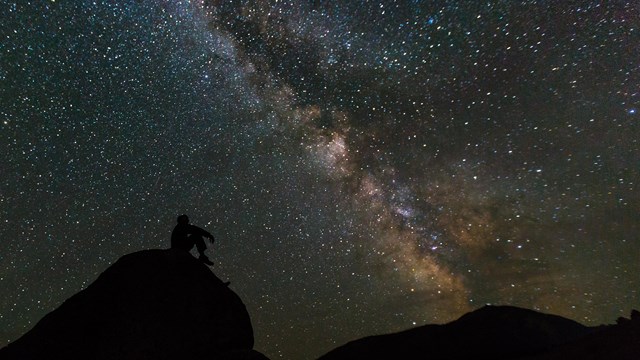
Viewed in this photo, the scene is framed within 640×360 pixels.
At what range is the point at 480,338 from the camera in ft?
40.1

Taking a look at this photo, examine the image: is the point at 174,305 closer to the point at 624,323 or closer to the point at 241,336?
the point at 241,336

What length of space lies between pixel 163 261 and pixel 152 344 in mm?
2315

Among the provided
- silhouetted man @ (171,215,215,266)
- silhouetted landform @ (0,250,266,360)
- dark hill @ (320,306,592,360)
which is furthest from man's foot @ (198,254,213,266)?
dark hill @ (320,306,592,360)

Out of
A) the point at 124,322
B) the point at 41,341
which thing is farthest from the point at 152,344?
the point at 41,341

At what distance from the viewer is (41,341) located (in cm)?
1008

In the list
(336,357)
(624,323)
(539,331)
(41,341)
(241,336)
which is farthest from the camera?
(336,357)

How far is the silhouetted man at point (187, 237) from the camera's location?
1234 cm

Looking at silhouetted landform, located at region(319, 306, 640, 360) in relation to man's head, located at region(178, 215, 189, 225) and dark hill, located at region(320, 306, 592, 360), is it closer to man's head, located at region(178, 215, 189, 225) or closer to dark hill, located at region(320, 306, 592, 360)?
dark hill, located at region(320, 306, 592, 360)

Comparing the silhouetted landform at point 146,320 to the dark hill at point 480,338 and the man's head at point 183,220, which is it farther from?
the dark hill at point 480,338

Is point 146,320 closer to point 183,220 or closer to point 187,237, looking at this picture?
point 187,237

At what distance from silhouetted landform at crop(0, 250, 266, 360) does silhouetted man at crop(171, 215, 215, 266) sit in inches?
36.2

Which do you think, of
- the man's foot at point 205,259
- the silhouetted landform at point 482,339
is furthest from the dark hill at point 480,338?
the man's foot at point 205,259

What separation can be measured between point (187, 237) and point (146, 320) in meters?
3.06

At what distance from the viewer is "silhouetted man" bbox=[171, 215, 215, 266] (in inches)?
486
